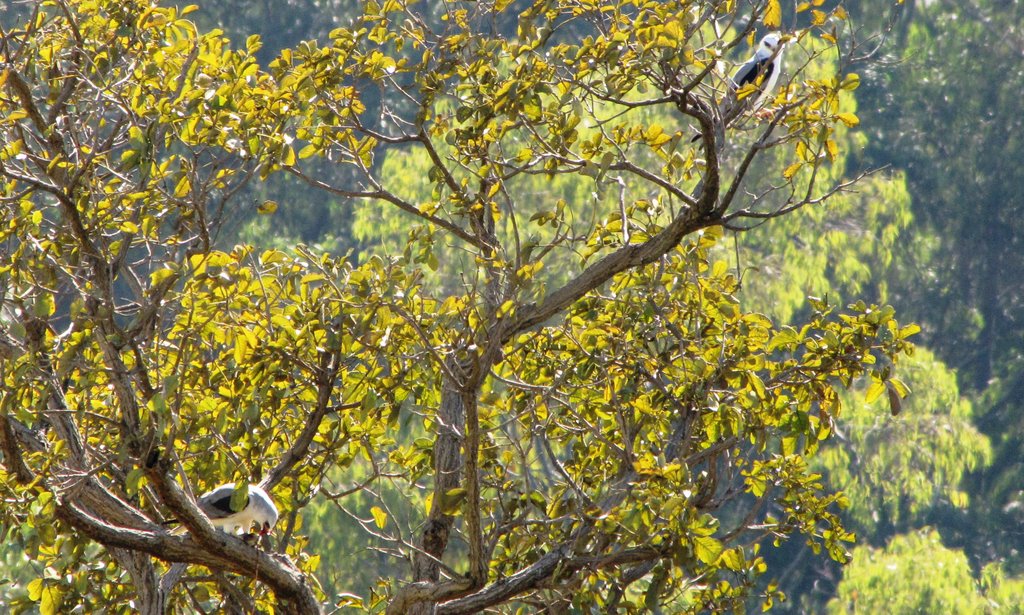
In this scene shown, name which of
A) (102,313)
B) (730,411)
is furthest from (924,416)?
(102,313)

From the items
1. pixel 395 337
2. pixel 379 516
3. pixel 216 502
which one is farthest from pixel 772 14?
pixel 216 502

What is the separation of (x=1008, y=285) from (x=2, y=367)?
1855 centimetres

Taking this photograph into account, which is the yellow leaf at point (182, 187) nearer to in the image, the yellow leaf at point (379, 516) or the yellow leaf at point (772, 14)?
the yellow leaf at point (379, 516)

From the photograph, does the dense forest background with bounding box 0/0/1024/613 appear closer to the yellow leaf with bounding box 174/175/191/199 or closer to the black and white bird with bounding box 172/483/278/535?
the black and white bird with bounding box 172/483/278/535

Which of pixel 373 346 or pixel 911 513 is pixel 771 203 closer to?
pixel 911 513

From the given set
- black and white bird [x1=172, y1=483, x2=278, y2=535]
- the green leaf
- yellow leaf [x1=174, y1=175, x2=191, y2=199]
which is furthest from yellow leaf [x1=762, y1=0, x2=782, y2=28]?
black and white bird [x1=172, y1=483, x2=278, y2=535]

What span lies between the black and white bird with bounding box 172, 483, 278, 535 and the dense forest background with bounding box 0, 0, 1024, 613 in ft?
23.3

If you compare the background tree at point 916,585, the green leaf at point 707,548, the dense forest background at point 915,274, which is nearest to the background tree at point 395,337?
the green leaf at point 707,548

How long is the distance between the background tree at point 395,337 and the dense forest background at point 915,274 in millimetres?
7163

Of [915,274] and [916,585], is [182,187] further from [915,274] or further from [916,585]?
[915,274]

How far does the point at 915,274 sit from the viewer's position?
20.0m

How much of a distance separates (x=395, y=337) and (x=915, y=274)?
16.2 m

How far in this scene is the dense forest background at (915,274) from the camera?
15.0 metres

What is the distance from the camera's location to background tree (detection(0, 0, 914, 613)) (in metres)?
4.40
